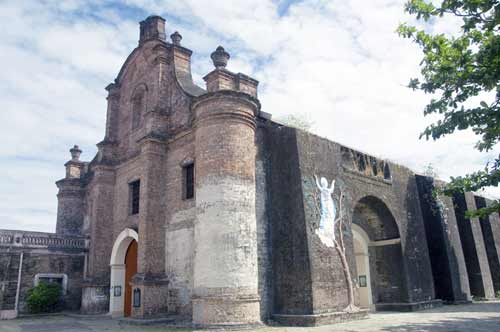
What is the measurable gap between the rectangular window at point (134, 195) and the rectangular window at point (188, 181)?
3047 mm

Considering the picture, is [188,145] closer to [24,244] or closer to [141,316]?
[141,316]

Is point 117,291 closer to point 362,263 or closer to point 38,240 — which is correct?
point 38,240

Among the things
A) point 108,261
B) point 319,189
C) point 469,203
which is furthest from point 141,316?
point 469,203

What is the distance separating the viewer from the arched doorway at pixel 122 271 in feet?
49.2

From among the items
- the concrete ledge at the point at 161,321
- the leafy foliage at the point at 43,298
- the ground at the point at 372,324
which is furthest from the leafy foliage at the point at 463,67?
the leafy foliage at the point at 43,298

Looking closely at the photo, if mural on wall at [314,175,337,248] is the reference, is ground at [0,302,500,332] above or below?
below

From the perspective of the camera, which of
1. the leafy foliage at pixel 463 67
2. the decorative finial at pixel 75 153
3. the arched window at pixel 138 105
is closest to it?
the leafy foliage at pixel 463 67

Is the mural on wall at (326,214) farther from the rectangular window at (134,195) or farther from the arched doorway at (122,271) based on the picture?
the arched doorway at (122,271)

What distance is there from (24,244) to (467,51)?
16287mm

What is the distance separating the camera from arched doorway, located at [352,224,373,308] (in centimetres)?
1504

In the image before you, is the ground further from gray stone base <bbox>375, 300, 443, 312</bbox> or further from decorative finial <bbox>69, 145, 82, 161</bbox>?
decorative finial <bbox>69, 145, 82, 161</bbox>

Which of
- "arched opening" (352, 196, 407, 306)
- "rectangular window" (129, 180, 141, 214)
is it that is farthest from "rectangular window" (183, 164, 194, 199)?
"arched opening" (352, 196, 407, 306)

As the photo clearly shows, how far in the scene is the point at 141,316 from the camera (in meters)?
12.0

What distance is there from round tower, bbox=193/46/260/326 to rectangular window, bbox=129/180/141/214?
452 centimetres
